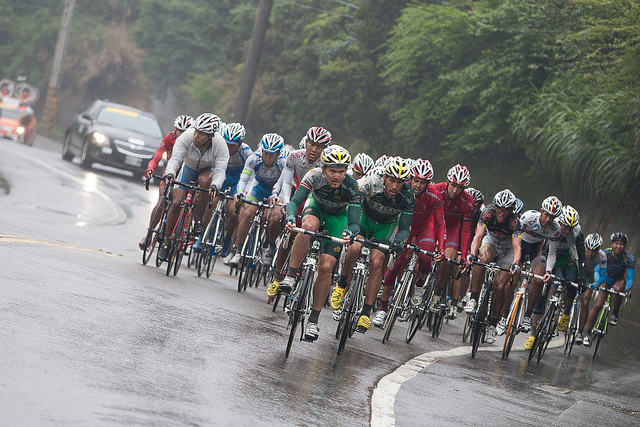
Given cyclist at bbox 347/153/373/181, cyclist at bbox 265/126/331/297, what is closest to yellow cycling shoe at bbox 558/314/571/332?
cyclist at bbox 347/153/373/181

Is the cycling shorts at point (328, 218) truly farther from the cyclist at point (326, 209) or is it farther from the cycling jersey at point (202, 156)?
the cycling jersey at point (202, 156)

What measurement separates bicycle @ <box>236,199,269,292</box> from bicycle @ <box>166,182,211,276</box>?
738 millimetres

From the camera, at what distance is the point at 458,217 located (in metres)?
12.9

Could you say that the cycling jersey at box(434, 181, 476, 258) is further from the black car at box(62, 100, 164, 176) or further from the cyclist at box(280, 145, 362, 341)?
the black car at box(62, 100, 164, 176)

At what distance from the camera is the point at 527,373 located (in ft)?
36.2

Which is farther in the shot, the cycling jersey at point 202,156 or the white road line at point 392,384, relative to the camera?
the cycling jersey at point 202,156

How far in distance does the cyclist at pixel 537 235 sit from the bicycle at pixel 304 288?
15.6 feet

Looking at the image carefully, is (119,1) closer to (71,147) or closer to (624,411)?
(71,147)

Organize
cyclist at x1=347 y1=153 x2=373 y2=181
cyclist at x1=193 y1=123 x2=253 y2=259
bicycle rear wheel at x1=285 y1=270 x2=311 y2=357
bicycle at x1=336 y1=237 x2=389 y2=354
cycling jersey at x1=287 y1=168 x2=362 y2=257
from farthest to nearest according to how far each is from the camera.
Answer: cyclist at x1=193 y1=123 x2=253 y2=259 < cyclist at x1=347 y1=153 x2=373 y2=181 < cycling jersey at x1=287 y1=168 x2=362 y2=257 < bicycle at x1=336 y1=237 x2=389 y2=354 < bicycle rear wheel at x1=285 y1=270 x2=311 y2=357

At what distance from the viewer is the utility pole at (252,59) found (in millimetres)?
27953

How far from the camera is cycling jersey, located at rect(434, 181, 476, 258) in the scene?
501 inches

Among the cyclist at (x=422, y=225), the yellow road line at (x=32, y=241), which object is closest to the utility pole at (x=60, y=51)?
the yellow road line at (x=32, y=241)

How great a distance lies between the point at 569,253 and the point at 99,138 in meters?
16.8

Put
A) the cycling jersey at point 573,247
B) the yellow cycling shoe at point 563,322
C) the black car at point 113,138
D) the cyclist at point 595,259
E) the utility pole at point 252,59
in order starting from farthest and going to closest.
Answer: the utility pole at point 252,59, the black car at point 113,138, the cyclist at point 595,259, the yellow cycling shoe at point 563,322, the cycling jersey at point 573,247
